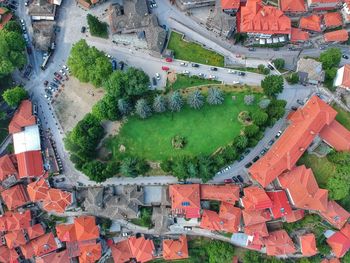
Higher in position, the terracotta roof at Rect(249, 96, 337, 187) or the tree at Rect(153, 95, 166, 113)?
the tree at Rect(153, 95, 166, 113)

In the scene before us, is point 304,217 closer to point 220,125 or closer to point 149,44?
point 220,125

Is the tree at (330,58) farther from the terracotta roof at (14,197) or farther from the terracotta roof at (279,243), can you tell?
the terracotta roof at (14,197)

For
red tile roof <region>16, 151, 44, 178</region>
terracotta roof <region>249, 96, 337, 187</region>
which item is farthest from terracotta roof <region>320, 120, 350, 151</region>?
red tile roof <region>16, 151, 44, 178</region>

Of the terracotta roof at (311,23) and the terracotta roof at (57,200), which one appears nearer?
the terracotta roof at (57,200)

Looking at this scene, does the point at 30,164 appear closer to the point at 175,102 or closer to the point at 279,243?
the point at 175,102

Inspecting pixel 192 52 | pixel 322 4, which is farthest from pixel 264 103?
pixel 322 4

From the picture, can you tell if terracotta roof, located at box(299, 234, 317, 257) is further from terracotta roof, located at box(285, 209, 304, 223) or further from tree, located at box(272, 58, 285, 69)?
tree, located at box(272, 58, 285, 69)

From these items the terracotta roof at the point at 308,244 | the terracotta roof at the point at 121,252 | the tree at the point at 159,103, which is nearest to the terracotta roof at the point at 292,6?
the tree at the point at 159,103
